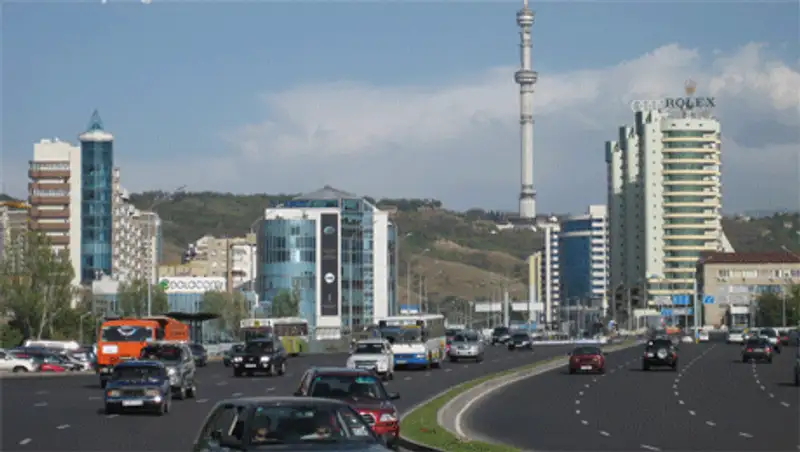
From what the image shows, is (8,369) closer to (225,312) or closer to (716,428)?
(716,428)

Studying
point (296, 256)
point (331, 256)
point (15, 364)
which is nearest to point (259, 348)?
point (15, 364)

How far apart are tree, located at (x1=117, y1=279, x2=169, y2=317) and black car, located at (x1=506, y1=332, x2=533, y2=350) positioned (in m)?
32.4

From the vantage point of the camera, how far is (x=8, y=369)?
69.8 m

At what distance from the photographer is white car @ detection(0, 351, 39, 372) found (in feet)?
228

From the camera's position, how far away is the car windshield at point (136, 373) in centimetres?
3662

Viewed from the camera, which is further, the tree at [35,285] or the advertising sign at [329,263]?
the advertising sign at [329,263]

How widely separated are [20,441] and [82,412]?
9.59m

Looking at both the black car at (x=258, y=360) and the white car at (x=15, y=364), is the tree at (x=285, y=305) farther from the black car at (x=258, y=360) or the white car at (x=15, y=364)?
the black car at (x=258, y=360)

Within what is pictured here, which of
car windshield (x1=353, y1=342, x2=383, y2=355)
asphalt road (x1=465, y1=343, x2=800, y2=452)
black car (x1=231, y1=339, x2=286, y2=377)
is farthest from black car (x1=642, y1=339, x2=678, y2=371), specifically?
black car (x1=231, y1=339, x2=286, y2=377)

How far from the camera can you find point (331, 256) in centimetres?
18150

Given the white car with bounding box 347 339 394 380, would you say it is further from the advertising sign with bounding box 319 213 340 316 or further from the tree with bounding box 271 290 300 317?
the advertising sign with bounding box 319 213 340 316

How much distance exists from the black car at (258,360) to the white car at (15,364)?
13.5m

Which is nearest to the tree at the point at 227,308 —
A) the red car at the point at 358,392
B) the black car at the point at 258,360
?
the black car at the point at 258,360

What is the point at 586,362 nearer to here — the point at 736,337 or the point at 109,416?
the point at 109,416
